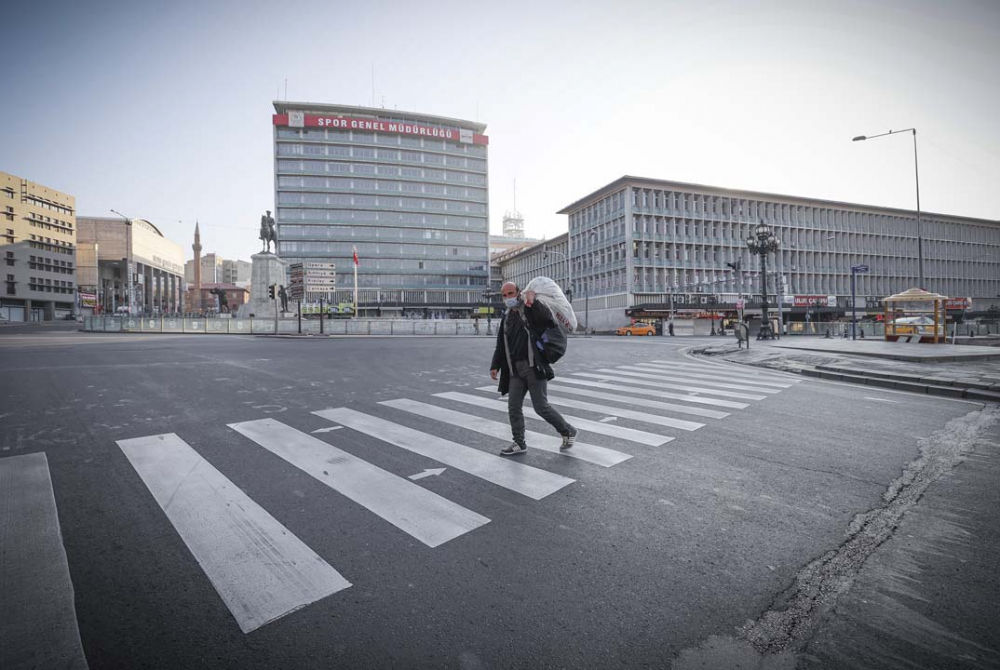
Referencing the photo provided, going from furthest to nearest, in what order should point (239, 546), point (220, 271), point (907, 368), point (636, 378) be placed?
point (220, 271) < point (907, 368) < point (636, 378) < point (239, 546)

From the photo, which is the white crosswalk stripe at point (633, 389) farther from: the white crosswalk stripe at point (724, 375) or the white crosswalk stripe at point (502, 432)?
the white crosswalk stripe at point (502, 432)

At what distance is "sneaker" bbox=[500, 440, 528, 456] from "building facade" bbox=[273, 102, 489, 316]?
74228mm

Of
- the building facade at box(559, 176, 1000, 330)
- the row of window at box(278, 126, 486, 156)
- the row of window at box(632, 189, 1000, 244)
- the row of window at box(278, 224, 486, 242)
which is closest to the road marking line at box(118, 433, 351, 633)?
the building facade at box(559, 176, 1000, 330)

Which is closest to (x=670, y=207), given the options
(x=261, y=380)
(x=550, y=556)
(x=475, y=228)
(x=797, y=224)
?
(x=797, y=224)

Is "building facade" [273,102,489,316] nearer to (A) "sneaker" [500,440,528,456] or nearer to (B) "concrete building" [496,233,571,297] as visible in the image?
(B) "concrete building" [496,233,571,297]

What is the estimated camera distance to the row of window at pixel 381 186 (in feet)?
252

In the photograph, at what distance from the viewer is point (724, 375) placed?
10867mm

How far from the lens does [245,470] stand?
4.01m

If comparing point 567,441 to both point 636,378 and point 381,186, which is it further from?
point 381,186

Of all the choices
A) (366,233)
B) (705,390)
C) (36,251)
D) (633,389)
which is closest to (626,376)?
(633,389)

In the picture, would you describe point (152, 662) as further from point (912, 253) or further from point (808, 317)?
point (912, 253)

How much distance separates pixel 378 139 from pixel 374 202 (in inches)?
465

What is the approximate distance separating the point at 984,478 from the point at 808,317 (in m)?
71.6

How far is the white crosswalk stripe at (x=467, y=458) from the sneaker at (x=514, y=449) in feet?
0.35
